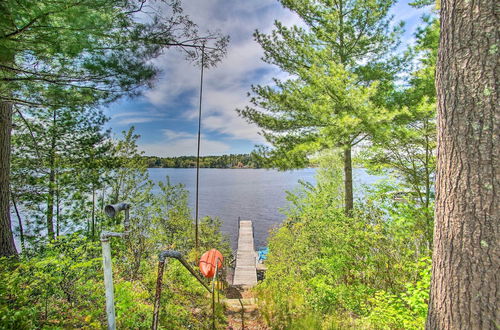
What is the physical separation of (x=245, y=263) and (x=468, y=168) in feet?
54.3

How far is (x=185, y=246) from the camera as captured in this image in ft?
39.3

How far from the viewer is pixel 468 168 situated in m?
1.33

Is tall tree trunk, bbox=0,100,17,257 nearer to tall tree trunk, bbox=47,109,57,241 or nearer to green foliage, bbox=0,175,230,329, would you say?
green foliage, bbox=0,175,230,329

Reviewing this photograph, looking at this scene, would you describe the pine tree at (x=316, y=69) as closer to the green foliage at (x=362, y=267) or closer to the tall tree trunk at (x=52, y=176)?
the green foliage at (x=362, y=267)

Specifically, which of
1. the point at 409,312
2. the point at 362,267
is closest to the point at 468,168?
the point at 409,312

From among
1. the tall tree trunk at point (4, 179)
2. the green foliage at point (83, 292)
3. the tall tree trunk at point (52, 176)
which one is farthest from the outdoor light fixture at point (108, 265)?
the tall tree trunk at point (52, 176)

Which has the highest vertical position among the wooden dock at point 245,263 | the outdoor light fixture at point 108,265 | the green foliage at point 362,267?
the outdoor light fixture at point 108,265

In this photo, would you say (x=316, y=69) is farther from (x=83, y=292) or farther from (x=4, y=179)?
(x=4, y=179)

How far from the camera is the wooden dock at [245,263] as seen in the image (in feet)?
45.5

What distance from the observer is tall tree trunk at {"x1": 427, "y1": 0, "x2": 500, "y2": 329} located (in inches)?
49.2

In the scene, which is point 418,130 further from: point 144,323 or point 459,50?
point 144,323

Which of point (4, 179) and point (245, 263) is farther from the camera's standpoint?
point (245, 263)

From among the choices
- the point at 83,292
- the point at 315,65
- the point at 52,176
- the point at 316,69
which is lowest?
the point at 83,292

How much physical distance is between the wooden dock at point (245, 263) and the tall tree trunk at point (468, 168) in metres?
12.9
